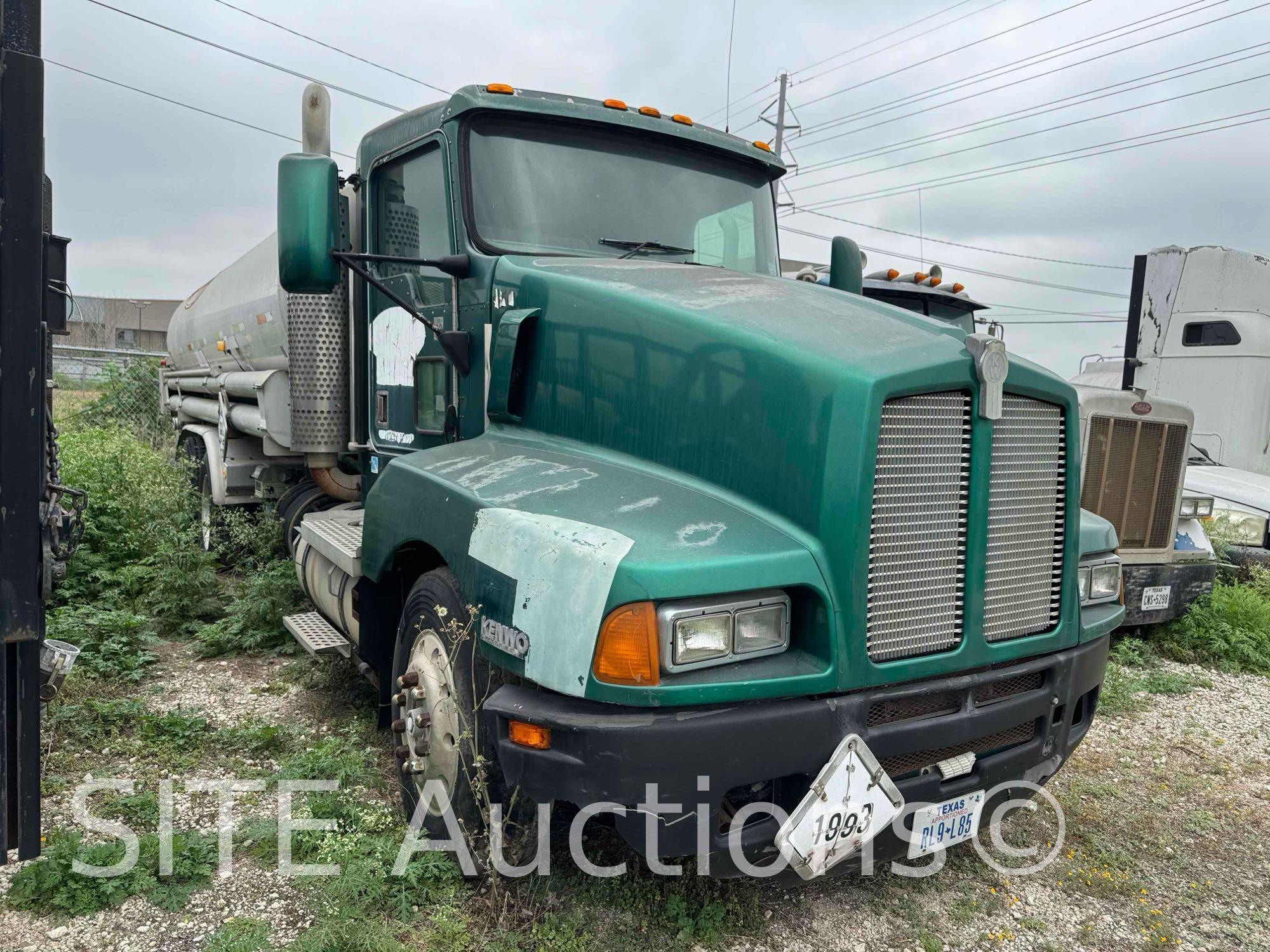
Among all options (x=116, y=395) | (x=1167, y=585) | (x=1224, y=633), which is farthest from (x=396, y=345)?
(x=116, y=395)

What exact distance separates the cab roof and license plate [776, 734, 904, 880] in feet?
9.27

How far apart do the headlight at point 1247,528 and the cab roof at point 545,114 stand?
608 cm

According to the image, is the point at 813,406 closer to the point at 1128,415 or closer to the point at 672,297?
the point at 672,297

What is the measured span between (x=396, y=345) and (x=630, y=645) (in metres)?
2.76

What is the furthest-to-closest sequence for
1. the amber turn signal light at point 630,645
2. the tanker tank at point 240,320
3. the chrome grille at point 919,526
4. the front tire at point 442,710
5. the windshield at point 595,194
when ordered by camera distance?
the tanker tank at point 240,320 → the windshield at point 595,194 → the front tire at point 442,710 → the chrome grille at point 919,526 → the amber turn signal light at point 630,645

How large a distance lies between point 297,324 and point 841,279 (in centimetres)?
304

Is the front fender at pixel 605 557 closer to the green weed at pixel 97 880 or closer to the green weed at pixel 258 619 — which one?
the green weed at pixel 97 880

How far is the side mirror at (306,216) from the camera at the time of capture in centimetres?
370

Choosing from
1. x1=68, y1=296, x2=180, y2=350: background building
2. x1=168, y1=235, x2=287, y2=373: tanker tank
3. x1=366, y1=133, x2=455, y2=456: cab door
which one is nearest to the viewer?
x1=366, y1=133, x2=455, y2=456: cab door

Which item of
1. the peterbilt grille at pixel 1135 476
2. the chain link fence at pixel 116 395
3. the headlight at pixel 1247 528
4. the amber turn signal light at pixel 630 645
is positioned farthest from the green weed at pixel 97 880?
the chain link fence at pixel 116 395

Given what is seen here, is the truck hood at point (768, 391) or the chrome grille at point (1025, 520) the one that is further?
the chrome grille at point (1025, 520)

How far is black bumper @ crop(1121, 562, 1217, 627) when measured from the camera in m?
6.82

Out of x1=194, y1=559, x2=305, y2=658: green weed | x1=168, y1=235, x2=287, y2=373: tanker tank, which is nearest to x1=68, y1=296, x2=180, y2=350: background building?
x1=168, y1=235, x2=287, y2=373: tanker tank

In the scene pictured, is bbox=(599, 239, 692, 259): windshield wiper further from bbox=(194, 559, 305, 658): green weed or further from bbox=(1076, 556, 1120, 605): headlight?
bbox=(194, 559, 305, 658): green weed
